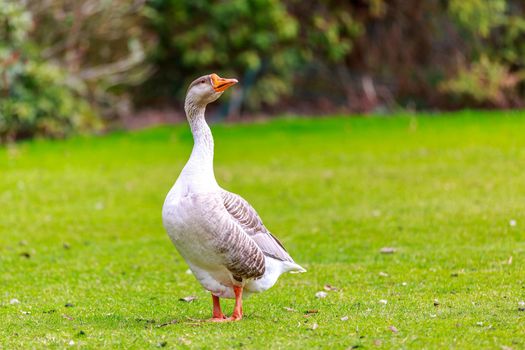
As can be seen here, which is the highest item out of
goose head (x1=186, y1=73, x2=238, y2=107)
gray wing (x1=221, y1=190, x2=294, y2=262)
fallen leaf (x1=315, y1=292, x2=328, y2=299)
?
goose head (x1=186, y1=73, x2=238, y2=107)

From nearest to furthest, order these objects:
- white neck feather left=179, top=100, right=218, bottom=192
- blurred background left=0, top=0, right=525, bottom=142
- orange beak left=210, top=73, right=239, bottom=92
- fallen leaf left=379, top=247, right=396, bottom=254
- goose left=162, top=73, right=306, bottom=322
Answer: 1. goose left=162, top=73, right=306, bottom=322
2. white neck feather left=179, top=100, right=218, bottom=192
3. orange beak left=210, top=73, right=239, bottom=92
4. fallen leaf left=379, top=247, right=396, bottom=254
5. blurred background left=0, top=0, right=525, bottom=142

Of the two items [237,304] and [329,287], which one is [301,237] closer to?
[329,287]

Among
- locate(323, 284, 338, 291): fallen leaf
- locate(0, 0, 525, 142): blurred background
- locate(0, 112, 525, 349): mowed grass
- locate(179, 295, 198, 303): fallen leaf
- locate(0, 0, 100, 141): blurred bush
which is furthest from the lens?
locate(0, 0, 525, 142): blurred background

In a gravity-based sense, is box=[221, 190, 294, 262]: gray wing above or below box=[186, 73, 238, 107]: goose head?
below

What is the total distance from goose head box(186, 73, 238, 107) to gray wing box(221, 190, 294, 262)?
838 mm

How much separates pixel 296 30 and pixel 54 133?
315 inches

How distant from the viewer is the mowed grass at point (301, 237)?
24.3 feet

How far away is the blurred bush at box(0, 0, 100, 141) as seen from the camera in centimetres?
2248

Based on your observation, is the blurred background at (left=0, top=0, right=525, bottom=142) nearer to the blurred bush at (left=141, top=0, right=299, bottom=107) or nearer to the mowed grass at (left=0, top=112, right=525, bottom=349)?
the blurred bush at (left=141, top=0, right=299, bottom=107)

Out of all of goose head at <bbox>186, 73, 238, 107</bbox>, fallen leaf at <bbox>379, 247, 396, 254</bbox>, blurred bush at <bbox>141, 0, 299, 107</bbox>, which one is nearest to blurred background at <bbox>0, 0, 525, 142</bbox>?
blurred bush at <bbox>141, 0, 299, 107</bbox>

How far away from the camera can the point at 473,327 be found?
713 cm

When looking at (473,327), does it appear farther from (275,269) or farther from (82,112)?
(82,112)

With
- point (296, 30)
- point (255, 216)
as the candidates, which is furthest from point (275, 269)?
point (296, 30)

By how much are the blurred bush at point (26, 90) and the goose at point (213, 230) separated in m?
15.7
